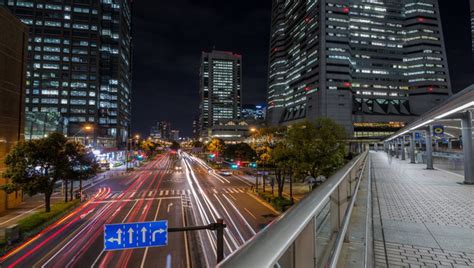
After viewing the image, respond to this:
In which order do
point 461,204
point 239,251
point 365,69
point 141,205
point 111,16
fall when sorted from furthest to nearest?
point 365,69 < point 111,16 < point 141,205 < point 461,204 < point 239,251

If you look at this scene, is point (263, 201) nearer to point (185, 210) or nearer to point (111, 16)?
point (185, 210)

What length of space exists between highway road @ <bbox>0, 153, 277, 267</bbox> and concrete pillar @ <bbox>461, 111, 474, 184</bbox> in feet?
47.7

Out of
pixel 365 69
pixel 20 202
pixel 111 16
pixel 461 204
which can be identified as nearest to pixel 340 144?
pixel 461 204

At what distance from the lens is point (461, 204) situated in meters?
9.66

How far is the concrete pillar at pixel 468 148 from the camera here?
15.1 meters

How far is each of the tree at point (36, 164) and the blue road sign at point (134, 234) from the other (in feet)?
76.2

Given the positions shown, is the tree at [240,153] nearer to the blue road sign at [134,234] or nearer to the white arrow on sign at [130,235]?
the blue road sign at [134,234]

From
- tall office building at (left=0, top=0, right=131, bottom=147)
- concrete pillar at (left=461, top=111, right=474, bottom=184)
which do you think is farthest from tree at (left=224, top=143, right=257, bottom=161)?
concrete pillar at (left=461, top=111, right=474, bottom=184)

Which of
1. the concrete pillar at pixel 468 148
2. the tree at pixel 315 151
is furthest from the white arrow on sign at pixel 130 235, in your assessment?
the tree at pixel 315 151

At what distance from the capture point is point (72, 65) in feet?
350

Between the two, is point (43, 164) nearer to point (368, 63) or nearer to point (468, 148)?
point (468, 148)

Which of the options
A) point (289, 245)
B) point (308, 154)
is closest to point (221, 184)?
point (308, 154)

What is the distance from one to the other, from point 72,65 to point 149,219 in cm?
11035

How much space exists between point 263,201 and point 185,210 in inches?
404
